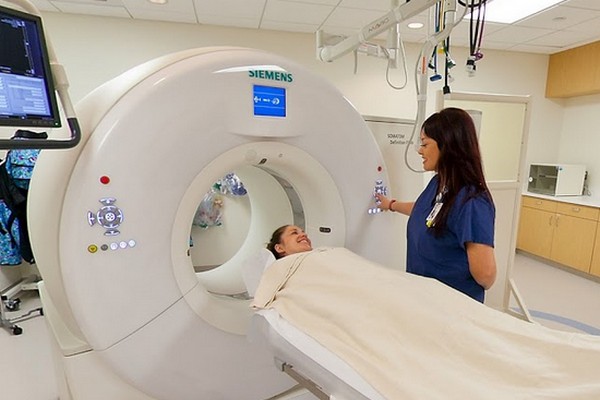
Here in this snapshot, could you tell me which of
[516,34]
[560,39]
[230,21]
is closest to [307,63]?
[230,21]

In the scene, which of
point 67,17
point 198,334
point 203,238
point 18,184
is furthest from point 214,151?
point 67,17

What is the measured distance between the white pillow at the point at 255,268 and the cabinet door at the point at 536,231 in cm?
356

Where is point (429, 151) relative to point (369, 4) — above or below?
below

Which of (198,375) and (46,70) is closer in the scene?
(46,70)

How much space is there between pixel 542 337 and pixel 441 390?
0.30m

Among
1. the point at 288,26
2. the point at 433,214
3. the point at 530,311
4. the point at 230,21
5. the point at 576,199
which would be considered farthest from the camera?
the point at 576,199

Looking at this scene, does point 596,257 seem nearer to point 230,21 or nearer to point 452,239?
point 452,239

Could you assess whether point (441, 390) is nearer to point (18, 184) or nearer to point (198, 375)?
point (198, 375)

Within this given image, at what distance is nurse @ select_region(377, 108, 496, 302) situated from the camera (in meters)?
1.28

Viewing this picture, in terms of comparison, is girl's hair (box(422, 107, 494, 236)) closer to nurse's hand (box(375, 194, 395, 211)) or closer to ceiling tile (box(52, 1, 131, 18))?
nurse's hand (box(375, 194, 395, 211))

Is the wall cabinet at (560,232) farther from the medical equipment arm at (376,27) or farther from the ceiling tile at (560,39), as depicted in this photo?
the medical equipment arm at (376,27)

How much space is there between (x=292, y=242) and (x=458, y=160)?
27.0 inches

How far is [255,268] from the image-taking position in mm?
1460

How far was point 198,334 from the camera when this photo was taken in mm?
1249
